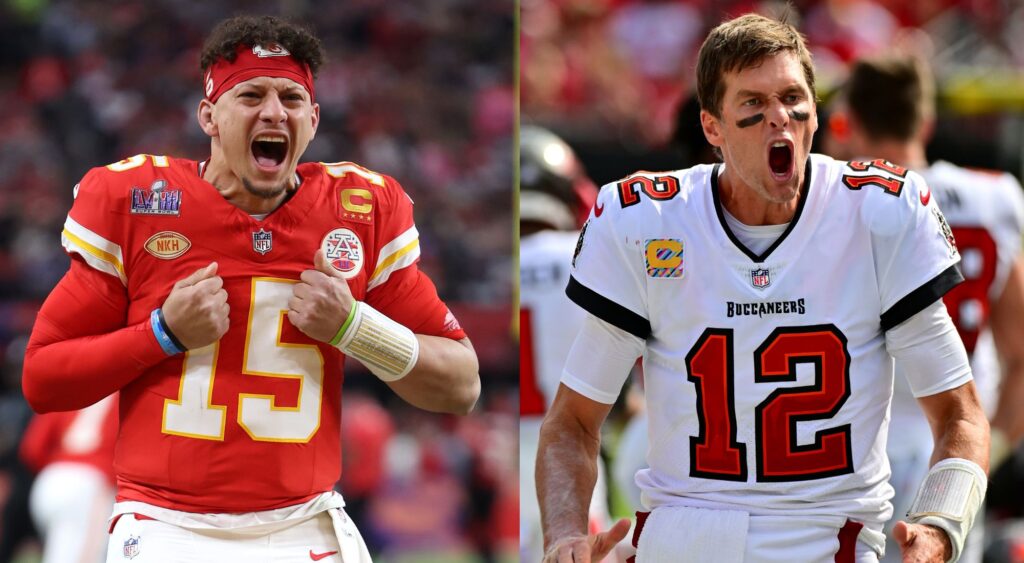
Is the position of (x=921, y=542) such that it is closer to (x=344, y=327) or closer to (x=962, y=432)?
(x=962, y=432)

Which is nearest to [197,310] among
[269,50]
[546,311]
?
[269,50]

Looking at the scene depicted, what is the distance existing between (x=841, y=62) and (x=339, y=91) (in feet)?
18.0

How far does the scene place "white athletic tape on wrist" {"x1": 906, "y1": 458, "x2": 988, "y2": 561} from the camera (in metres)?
3.36

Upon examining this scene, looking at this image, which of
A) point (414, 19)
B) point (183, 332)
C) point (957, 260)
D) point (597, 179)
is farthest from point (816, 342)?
point (414, 19)

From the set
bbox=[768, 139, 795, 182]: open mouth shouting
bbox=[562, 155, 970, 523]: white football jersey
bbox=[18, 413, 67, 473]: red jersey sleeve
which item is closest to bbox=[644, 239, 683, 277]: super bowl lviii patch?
bbox=[562, 155, 970, 523]: white football jersey

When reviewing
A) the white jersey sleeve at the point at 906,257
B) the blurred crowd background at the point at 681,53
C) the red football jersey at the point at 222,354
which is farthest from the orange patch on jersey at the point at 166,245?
the blurred crowd background at the point at 681,53

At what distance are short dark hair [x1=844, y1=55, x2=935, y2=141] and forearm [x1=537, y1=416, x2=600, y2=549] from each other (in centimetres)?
246

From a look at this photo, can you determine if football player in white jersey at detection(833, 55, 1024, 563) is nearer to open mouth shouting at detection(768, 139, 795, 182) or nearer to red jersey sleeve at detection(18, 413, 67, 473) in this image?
open mouth shouting at detection(768, 139, 795, 182)

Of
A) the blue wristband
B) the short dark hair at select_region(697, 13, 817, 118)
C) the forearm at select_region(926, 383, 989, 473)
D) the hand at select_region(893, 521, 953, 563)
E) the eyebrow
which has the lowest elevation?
the hand at select_region(893, 521, 953, 563)

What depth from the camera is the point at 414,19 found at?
55.6 ft

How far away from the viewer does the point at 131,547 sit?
3605 millimetres

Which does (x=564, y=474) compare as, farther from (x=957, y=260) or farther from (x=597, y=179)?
(x=597, y=179)

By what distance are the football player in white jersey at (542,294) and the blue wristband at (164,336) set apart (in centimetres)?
209

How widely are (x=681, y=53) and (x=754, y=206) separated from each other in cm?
1045
